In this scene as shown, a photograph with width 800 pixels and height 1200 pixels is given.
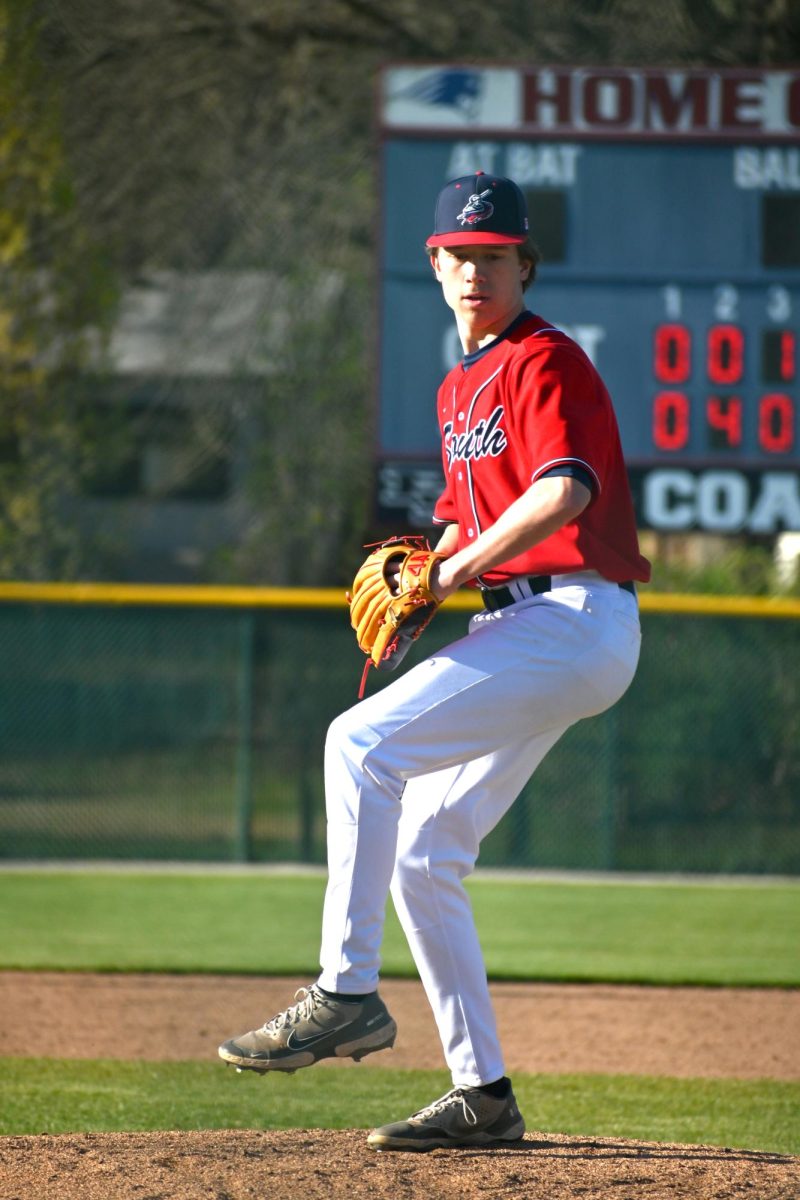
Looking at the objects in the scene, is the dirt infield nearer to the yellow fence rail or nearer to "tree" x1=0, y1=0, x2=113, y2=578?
the yellow fence rail

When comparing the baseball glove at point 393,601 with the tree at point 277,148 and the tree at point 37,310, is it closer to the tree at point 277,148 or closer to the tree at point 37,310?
the tree at point 277,148

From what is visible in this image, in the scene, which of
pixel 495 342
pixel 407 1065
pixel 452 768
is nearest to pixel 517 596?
pixel 452 768

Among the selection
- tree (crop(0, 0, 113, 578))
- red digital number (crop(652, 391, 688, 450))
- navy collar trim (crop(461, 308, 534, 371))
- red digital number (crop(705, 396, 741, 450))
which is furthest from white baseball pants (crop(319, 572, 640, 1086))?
tree (crop(0, 0, 113, 578))

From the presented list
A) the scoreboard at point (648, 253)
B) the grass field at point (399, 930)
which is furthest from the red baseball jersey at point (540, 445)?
the scoreboard at point (648, 253)

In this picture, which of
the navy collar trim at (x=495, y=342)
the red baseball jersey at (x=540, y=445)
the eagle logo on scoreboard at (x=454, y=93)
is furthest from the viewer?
the eagle logo on scoreboard at (x=454, y=93)

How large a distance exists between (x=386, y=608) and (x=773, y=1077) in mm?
2362

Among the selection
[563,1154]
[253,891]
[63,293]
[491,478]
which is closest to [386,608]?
[491,478]

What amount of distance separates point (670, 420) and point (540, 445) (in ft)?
17.6

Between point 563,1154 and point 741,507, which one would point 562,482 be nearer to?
point 563,1154

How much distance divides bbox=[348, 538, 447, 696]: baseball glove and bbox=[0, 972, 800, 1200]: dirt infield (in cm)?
87

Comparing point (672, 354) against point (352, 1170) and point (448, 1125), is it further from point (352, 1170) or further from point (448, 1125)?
point (352, 1170)

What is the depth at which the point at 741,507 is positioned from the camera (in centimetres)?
810

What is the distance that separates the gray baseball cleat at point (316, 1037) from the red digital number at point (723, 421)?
5.63 m

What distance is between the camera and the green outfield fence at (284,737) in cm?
901
